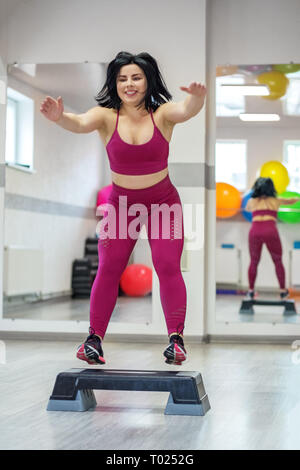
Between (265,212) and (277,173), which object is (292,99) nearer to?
(277,173)

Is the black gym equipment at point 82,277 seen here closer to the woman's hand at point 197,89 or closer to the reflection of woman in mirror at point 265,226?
the reflection of woman in mirror at point 265,226

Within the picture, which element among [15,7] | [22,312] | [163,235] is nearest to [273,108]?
[15,7]

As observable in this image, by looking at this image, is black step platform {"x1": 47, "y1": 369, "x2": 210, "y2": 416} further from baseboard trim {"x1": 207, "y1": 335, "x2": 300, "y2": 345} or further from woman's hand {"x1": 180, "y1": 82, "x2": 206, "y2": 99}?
baseboard trim {"x1": 207, "y1": 335, "x2": 300, "y2": 345}

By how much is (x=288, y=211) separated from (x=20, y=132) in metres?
2.81

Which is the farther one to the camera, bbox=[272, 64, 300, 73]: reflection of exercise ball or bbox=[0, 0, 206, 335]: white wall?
bbox=[272, 64, 300, 73]: reflection of exercise ball

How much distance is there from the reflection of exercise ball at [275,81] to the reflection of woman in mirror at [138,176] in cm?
254

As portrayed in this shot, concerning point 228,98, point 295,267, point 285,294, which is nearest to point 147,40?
point 228,98

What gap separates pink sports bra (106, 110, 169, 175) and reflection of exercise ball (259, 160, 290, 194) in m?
3.74

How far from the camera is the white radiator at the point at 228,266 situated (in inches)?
205

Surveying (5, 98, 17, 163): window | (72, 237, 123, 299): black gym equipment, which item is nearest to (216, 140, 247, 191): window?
(5, 98, 17, 163): window

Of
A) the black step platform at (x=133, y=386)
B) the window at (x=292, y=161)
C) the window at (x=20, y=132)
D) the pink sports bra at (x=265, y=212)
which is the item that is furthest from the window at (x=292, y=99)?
the black step platform at (x=133, y=386)

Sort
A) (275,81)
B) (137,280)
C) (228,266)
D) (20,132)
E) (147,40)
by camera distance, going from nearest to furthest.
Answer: (147,40)
(275,81)
(228,266)
(20,132)
(137,280)

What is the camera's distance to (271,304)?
19.4ft

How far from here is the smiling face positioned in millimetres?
2797
